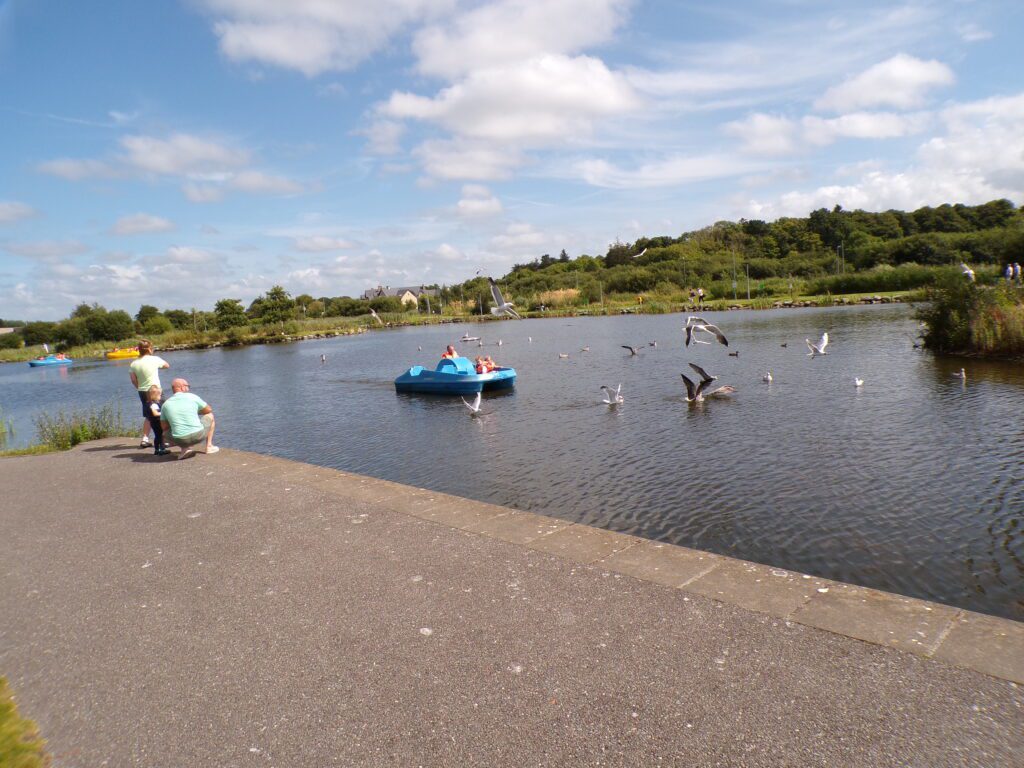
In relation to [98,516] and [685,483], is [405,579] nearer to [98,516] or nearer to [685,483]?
[98,516]

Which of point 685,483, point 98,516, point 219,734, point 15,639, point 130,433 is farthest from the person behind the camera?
point 130,433

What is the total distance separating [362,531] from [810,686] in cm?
454

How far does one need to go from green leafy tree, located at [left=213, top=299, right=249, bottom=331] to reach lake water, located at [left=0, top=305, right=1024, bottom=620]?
189 feet

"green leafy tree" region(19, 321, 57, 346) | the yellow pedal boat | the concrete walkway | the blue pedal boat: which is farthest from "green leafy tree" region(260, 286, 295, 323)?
the concrete walkway

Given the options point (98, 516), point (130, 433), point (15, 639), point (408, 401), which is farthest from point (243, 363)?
point (15, 639)

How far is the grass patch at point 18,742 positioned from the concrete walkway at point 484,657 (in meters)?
0.10

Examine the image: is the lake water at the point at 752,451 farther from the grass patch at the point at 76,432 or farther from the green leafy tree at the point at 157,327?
the green leafy tree at the point at 157,327

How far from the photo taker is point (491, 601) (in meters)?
4.85

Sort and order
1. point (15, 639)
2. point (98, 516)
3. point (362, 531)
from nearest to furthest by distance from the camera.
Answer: point (15, 639) < point (362, 531) < point (98, 516)

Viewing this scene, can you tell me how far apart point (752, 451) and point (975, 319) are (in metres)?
16.4

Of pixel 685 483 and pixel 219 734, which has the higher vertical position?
pixel 219 734

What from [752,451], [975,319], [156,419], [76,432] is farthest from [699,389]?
[76,432]

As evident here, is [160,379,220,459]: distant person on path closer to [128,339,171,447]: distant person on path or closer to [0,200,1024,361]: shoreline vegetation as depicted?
[128,339,171,447]: distant person on path

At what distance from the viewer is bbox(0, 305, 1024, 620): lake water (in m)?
7.96
